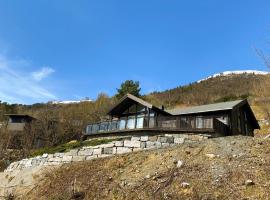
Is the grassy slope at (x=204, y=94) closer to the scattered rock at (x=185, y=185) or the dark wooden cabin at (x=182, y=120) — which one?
the dark wooden cabin at (x=182, y=120)

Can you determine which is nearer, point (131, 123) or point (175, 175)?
point (175, 175)

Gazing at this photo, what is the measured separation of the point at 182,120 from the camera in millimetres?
32000

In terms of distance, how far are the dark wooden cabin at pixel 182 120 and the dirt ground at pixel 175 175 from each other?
35.7ft

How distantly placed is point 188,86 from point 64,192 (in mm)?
84285

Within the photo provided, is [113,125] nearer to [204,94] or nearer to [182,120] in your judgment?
[182,120]

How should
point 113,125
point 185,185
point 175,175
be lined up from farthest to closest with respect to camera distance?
1. point 113,125
2. point 175,175
3. point 185,185

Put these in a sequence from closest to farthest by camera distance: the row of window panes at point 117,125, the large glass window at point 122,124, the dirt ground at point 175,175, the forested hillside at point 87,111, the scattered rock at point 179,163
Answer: the dirt ground at point 175,175, the scattered rock at point 179,163, the row of window panes at point 117,125, the large glass window at point 122,124, the forested hillside at point 87,111

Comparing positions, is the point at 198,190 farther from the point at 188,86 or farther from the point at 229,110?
the point at 188,86

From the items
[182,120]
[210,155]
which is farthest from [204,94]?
[210,155]

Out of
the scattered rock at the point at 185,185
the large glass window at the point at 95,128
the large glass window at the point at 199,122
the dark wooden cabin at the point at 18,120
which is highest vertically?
the dark wooden cabin at the point at 18,120

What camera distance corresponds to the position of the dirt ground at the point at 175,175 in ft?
46.2

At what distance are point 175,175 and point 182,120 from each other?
16377mm

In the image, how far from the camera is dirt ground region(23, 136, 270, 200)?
1409 centimetres

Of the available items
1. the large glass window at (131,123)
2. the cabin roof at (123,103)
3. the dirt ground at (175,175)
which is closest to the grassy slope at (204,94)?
the cabin roof at (123,103)
